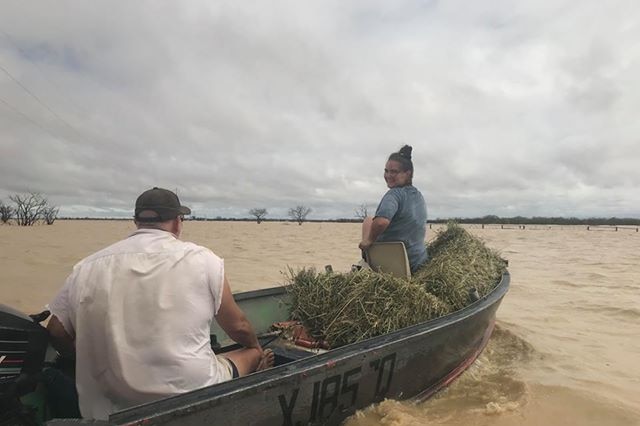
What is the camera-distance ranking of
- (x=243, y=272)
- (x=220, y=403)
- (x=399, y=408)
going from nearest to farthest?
(x=220, y=403)
(x=399, y=408)
(x=243, y=272)

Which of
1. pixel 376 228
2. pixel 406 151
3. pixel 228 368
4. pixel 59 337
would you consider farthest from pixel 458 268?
pixel 59 337

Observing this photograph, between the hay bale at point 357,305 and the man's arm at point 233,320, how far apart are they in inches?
42.6

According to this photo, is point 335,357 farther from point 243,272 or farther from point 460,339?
point 243,272

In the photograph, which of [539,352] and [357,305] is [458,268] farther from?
[539,352]

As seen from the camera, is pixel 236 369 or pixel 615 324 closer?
pixel 236 369

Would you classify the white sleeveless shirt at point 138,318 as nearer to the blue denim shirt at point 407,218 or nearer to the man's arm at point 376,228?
the man's arm at point 376,228

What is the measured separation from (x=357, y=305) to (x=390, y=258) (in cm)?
114

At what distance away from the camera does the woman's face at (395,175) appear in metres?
5.23

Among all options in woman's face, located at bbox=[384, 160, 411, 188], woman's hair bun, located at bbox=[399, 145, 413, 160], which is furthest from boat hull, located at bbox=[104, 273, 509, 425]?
woman's hair bun, located at bbox=[399, 145, 413, 160]

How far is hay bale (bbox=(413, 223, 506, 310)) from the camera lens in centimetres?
468

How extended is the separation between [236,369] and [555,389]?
11.5 feet

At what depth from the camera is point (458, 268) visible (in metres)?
5.11

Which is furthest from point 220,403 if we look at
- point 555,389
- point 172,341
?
point 555,389

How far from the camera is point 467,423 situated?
376cm
